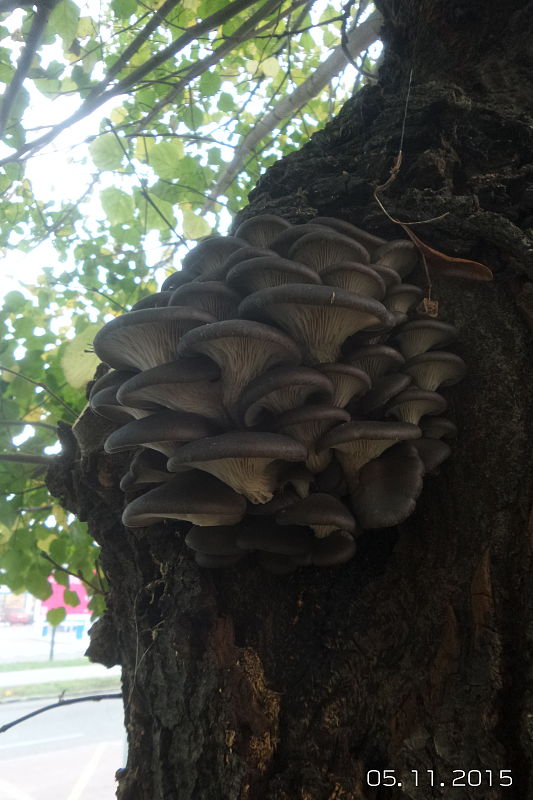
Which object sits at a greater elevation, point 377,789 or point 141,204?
point 141,204

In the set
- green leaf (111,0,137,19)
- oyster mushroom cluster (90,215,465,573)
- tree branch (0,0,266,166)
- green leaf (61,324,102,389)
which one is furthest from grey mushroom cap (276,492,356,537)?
green leaf (111,0,137,19)

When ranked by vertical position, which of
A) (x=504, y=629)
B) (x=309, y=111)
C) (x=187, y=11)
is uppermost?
(x=309, y=111)

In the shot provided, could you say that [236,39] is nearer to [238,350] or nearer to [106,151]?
[106,151]

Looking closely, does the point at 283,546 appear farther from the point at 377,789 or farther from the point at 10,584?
the point at 10,584

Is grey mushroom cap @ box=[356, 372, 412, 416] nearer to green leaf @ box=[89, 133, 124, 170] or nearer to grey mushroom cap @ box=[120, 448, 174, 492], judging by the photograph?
grey mushroom cap @ box=[120, 448, 174, 492]

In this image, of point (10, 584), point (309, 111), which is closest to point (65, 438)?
point (10, 584)

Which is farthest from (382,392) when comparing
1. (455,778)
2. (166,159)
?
(166,159)

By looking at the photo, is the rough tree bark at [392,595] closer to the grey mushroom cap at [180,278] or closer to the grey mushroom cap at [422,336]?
the grey mushroom cap at [422,336]

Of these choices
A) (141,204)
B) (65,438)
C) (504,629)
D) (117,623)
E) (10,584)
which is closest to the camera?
(504,629)
